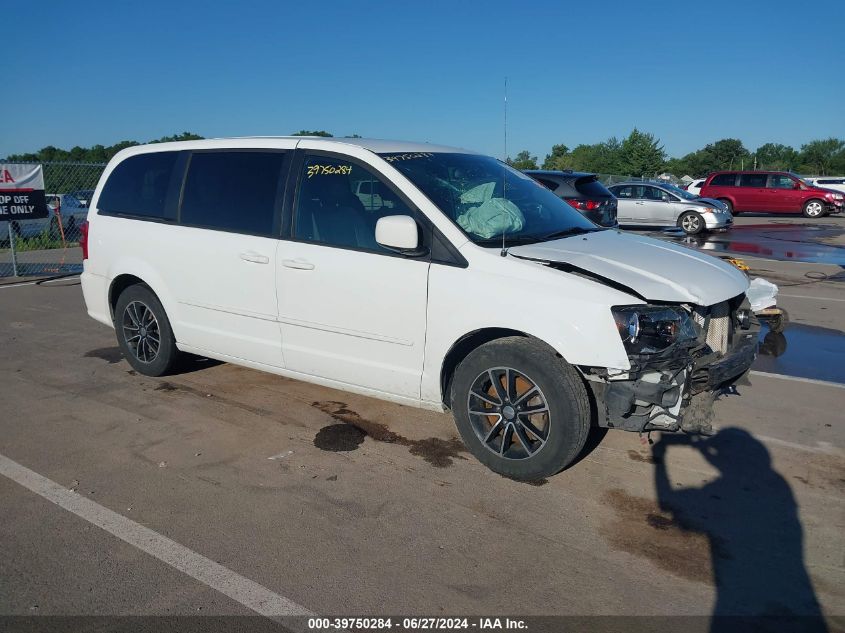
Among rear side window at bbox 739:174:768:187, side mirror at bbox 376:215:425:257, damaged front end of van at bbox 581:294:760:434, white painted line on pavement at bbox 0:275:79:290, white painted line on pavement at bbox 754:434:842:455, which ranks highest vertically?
rear side window at bbox 739:174:768:187

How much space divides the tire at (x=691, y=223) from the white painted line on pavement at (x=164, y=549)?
20532mm

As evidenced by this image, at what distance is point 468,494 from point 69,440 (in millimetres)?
2738

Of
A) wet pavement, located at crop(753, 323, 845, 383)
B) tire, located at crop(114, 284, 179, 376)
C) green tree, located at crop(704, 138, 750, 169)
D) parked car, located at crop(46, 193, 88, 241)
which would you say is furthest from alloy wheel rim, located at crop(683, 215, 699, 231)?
green tree, located at crop(704, 138, 750, 169)

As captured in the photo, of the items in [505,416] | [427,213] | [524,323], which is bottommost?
[505,416]

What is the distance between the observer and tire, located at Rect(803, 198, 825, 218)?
26.8 m

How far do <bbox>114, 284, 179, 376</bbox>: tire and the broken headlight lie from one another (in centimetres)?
374

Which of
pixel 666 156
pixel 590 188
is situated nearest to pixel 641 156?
pixel 666 156

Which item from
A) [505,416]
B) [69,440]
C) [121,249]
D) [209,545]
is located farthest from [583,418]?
[121,249]

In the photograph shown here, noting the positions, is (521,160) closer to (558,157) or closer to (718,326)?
(718,326)

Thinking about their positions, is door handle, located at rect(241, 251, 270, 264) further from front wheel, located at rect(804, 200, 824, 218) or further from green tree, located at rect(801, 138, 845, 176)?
green tree, located at rect(801, 138, 845, 176)

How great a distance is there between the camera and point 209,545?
3391mm

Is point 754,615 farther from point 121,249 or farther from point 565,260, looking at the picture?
point 121,249

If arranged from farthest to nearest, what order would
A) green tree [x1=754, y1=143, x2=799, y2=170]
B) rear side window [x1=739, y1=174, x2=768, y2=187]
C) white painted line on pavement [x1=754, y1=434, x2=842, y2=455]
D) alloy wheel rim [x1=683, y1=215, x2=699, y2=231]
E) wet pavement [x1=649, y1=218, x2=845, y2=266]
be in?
green tree [x1=754, y1=143, x2=799, y2=170] → rear side window [x1=739, y1=174, x2=768, y2=187] → alloy wheel rim [x1=683, y1=215, x2=699, y2=231] → wet pavement [x1=649, y1=218, x2=845, y2=266] → white painted line on pavement [x1=754, y1=434, x2=842, y2=455]

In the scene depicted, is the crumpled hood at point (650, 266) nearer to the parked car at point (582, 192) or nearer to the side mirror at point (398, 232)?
the side mirror at point (398, 232)
